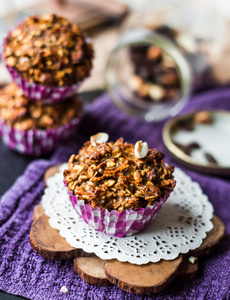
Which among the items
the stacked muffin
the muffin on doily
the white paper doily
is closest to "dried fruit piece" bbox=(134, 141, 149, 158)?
the muffin on doily

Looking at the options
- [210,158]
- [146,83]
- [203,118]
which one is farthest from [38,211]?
[146,83]

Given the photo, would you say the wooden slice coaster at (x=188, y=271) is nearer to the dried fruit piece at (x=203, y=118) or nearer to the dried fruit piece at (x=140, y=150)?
the dried fruit piece at (x=140, y=150)

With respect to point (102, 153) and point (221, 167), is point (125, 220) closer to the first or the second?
point (102, 153)

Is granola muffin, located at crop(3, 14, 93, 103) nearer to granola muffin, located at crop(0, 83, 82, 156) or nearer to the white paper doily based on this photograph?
granola muffin, located at crop(0, 83, 82, 156)

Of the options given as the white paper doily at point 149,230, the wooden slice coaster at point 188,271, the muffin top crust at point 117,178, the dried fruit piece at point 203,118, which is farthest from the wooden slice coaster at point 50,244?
the dried fruit piece at point 203,118

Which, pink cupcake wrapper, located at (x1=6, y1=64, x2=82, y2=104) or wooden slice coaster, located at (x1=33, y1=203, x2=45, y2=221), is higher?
pink cupcake wrapper, located at (x1=6, y1=64, x2=82, y2=104)

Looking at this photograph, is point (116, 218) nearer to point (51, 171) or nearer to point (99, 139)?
point (99, 139)

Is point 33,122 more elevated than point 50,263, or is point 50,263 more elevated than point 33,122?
point 33,122
